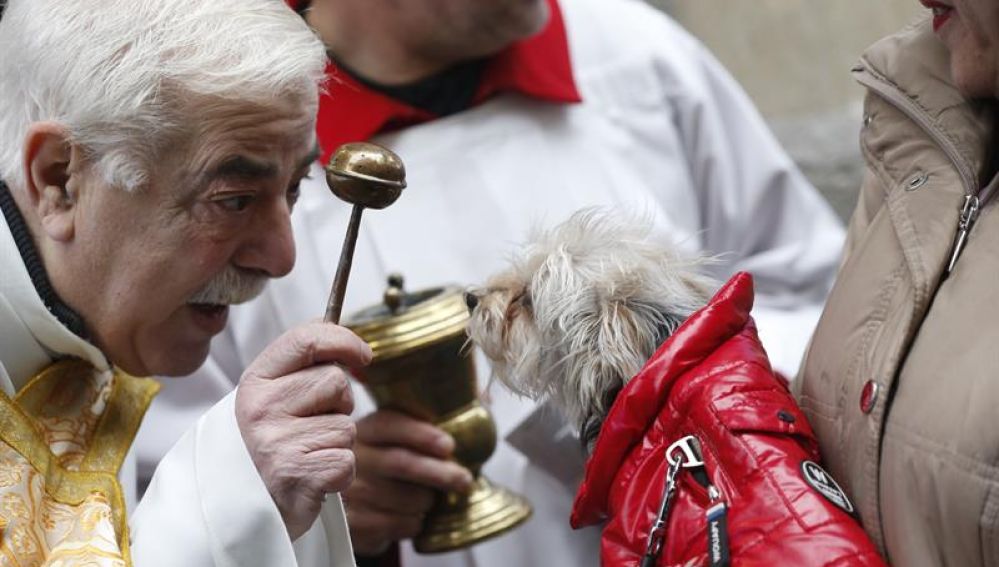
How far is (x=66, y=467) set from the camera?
2232 millimetres

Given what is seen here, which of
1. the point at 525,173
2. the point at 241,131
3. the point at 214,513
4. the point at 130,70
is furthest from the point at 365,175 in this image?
the point at 525,173

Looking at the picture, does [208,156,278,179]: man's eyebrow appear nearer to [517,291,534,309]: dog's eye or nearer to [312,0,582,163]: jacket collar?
[517,291,534,309]: dog's eye

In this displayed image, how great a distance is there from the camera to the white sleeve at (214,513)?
203cm

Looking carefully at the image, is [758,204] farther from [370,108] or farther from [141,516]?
[141,516]

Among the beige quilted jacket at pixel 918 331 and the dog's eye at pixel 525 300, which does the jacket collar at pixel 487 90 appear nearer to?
the dog's eye at pixel 525 300

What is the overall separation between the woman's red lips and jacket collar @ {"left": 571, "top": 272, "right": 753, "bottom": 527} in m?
0.40

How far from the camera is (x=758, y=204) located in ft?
11.0

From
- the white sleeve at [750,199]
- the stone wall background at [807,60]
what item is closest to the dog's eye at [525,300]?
the white sleeve at [750,199]

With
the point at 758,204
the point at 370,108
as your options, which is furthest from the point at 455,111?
the point at 758,204

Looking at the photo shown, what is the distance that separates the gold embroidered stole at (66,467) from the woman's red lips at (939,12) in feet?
4.15

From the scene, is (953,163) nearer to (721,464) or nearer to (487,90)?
(721,464)

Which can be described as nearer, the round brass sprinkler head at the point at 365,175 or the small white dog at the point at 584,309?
the round brass sprinkler head at the point at 365,175

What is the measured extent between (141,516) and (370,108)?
121cm

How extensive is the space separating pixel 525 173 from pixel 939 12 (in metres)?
1.31
